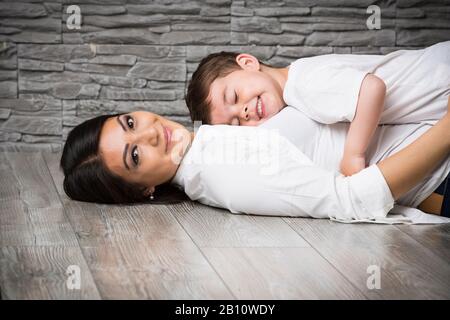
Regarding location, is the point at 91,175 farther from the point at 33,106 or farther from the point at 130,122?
the point at 33,106

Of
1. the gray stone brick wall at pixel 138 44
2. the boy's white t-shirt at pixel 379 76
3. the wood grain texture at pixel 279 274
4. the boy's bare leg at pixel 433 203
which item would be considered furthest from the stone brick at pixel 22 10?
the boy's bare leg at pixel 433 203

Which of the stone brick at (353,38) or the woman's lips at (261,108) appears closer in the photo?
the woman's lips at (261,108)

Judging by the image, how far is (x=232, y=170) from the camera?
6.65 feet

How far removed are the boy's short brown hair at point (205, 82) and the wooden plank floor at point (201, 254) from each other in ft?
1.08

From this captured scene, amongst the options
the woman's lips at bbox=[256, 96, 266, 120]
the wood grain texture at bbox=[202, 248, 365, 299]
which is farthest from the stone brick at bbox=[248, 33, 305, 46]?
the wood grain texture at bbox=[202, 248, 365, 299]

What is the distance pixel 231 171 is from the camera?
203 centimetres

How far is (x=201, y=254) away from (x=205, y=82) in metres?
0.76

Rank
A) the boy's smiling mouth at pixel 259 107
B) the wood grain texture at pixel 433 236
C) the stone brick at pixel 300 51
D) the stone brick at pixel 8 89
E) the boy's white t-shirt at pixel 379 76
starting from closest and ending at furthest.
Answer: the wood grain texture at pixel 433 236 → the boy's white t-shirt at pixel 379 76 → the boy's smiling mouth at pixel 259 107 → the stone brick at pixel 8 89 → the stone brick at pixel 300 51

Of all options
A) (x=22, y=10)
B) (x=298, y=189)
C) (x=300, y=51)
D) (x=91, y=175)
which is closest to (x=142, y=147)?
(x=91, y=175)

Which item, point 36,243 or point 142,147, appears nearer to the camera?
point 36,243

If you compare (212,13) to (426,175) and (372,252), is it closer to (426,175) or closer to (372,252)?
(426,175)

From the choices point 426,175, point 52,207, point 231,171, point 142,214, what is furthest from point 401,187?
point 52,207

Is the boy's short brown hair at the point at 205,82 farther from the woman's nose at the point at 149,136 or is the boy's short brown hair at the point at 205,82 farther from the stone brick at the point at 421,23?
the stone brick at the point at 421,23

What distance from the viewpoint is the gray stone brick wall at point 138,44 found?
9.90 ft
